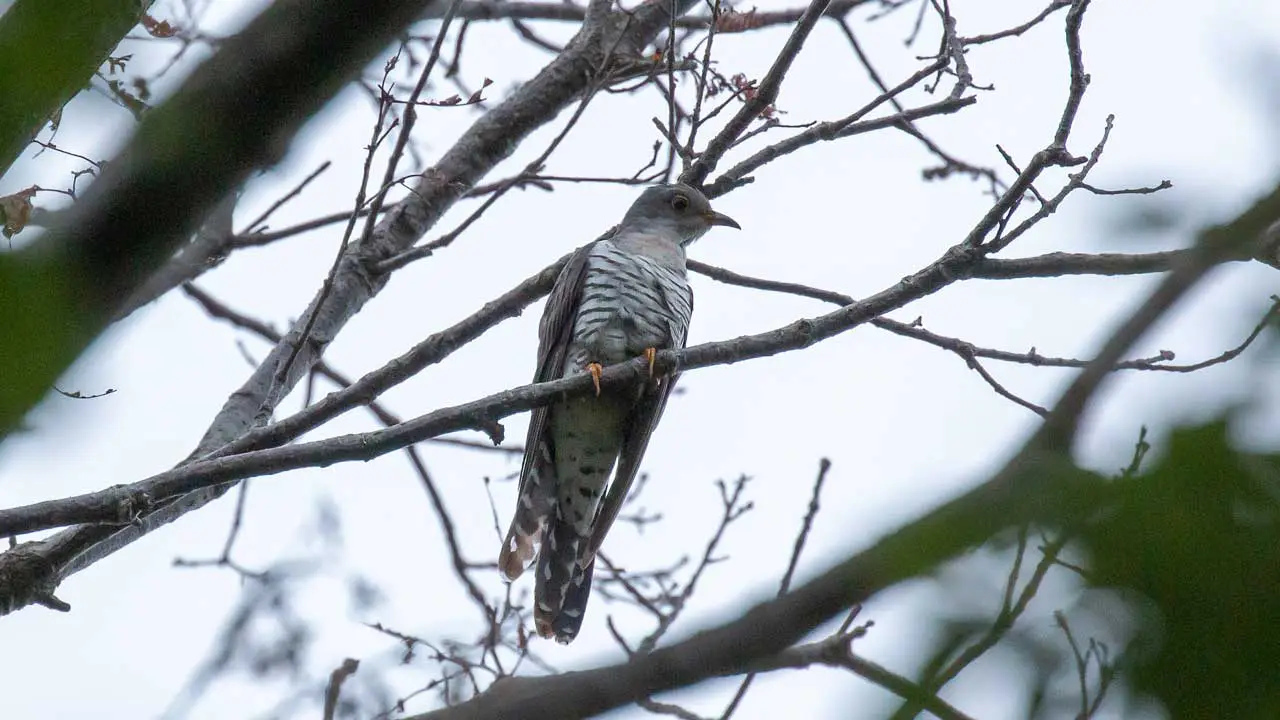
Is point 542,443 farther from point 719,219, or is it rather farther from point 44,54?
point 44,54

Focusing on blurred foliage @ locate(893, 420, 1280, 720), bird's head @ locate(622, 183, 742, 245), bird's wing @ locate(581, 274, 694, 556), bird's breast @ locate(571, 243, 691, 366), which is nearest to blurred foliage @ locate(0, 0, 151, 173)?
blurred foliage @ locate(893, 420, 1280, 720)

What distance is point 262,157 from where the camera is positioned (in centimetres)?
120

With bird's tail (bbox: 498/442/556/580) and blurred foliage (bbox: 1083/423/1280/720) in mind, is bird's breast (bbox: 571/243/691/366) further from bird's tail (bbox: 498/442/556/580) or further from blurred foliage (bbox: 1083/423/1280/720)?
blurred foliage (bbox: 1083/423/1280/720)

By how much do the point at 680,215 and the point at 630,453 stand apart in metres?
1.65

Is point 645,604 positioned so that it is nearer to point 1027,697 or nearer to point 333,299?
point 333,299

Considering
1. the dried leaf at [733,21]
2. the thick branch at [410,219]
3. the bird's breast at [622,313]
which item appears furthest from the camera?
the bird's breast at [622,313]

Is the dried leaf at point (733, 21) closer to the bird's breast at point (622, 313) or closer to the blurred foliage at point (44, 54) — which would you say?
the bird's breast at point (622, 313)

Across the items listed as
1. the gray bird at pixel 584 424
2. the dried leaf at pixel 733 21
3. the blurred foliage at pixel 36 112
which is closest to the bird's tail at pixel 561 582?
the gray bird at pixel 584 424

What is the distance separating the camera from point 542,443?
17.2ft

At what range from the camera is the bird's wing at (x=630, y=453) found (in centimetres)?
500

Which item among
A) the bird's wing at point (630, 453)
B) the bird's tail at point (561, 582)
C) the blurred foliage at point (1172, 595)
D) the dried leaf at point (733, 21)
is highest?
the dried leaf at point (733, 21)

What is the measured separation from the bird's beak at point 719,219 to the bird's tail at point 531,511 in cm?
168

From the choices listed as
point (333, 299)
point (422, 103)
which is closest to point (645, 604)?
point (333, 299)

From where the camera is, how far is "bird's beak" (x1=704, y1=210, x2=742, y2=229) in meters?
6.23
